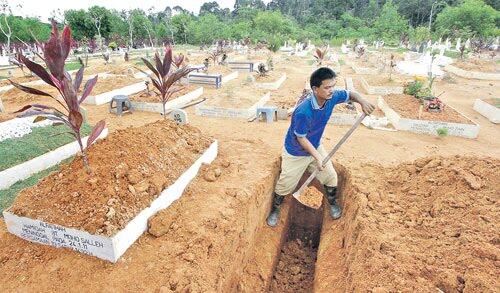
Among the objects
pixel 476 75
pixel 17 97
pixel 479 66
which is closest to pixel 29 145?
pixel 17 97

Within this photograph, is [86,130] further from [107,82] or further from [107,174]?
[107,82]

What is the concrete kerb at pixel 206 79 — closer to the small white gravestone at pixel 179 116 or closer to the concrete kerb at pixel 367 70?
the small white gravestone at pixel 179 116

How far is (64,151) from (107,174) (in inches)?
126

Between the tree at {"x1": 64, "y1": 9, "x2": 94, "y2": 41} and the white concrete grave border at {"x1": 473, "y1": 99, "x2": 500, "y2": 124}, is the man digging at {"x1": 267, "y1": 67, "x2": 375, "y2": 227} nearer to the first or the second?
the white concrete grave border at {"x1": 473, "y1": 99, "x2": 500, "y2": 124}

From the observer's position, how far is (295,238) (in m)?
5.14

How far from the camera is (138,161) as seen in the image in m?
3.71

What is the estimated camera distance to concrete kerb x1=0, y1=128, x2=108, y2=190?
4910 millimetres

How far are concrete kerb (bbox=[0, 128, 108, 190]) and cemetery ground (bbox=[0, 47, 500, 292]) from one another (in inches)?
64.9

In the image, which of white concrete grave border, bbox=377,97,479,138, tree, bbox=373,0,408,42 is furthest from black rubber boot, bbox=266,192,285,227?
tree, bbox=373,0,408,42

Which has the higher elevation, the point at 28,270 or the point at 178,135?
the point at 178,135

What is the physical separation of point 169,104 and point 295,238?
6821 mm

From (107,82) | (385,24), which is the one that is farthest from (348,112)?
(385,24)

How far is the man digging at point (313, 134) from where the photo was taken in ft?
11.8

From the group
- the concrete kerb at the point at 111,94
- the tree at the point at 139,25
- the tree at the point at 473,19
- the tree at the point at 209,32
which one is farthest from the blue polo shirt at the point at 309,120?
the tree at the point at 139,25
